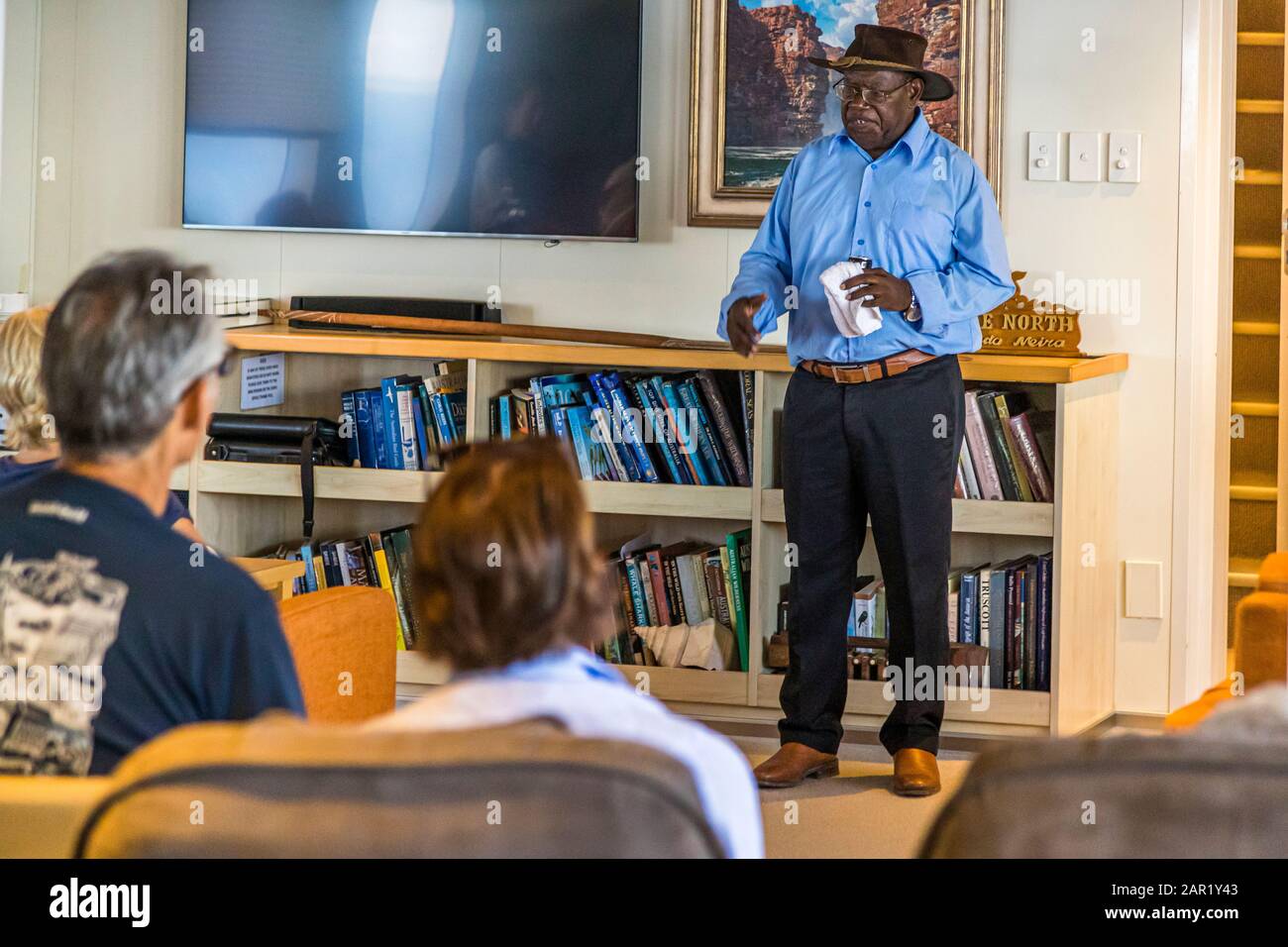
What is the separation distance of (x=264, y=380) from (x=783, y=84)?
1.58m

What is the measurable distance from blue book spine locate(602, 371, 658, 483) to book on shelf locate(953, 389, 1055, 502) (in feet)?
2.42

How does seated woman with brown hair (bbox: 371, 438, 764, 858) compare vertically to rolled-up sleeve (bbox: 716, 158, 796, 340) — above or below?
below

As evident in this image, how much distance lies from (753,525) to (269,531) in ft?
4.60

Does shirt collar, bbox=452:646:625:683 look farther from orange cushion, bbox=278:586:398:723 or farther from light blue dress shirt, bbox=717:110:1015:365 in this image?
light blue dress shirt, bbox=717:110:1015:365

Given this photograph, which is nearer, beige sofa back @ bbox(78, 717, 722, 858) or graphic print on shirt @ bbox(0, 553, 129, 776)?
beige sofa back @ bbox(78, 717, 722, 858)

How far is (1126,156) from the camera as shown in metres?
3.82

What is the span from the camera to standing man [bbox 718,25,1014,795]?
10.4 ft

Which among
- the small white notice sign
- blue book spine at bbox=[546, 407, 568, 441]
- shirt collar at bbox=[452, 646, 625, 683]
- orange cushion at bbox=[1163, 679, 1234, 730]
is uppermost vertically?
the small white notice sign

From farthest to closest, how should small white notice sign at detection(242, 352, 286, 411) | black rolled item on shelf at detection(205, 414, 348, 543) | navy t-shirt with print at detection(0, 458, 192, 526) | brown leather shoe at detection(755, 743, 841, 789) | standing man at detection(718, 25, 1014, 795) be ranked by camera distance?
small white notice sign at detection(242, 352, 286, 411) → black rolled item on shelf at detection(205, 414, 348, 543) → brown leather shoe at detection(755, 743, 841, 789) → standing man at detection(718, 25, 1014, 795) → navy t-shirt with print at detection(0, 458, 192, 526)

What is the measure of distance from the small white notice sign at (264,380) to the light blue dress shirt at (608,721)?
318 centimetres

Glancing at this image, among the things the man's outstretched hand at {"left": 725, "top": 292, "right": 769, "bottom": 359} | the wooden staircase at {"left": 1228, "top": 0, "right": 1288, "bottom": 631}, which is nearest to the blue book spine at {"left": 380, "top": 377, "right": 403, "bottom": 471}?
the man's outstretched hand at {"left": 725, "top": 292, "right": 769, "bottom": 359}

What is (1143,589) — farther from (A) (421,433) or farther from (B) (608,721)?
(B) (608,721)

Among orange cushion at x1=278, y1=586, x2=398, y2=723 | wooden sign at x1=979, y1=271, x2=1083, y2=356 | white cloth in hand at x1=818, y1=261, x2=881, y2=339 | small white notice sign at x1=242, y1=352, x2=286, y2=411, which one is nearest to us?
orange cushion at x1=278, y1=586, x2=398, y2=723

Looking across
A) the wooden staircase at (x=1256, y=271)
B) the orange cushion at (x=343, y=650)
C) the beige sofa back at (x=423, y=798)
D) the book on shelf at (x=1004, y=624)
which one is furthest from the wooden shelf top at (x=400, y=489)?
the beige sofa back at (x=423, y=798)
